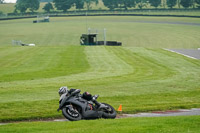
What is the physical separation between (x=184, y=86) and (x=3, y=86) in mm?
10176

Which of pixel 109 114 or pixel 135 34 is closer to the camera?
pixel 109 114

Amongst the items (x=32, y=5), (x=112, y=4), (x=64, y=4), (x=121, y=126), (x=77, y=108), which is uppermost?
(x=64, y=4)

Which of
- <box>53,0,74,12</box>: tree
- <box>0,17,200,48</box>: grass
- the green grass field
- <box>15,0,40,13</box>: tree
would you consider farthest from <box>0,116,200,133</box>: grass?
<box>15,0,40,13</box>: tree

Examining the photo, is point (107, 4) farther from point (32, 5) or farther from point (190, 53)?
point (190, 53)

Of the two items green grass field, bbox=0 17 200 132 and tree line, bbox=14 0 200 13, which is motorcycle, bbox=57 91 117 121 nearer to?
green grass field, bbox=0 17 200 132

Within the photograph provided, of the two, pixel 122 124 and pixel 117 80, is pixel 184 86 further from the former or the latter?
pixel 122 124

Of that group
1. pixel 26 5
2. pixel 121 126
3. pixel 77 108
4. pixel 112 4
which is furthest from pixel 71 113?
pixel 26 5

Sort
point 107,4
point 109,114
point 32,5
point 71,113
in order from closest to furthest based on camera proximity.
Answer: point 71,113
point 109,114
point 107,4
point 32,5

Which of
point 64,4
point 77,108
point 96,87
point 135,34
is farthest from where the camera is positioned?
point 64,4

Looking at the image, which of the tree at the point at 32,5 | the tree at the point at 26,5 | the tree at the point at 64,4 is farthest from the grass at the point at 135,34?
the tree at the point at 32,5

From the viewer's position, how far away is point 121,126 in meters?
11.1

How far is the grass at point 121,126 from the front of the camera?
1052 cm

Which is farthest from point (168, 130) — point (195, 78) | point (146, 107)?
point (195, 78)

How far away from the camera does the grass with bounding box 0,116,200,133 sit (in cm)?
1052
